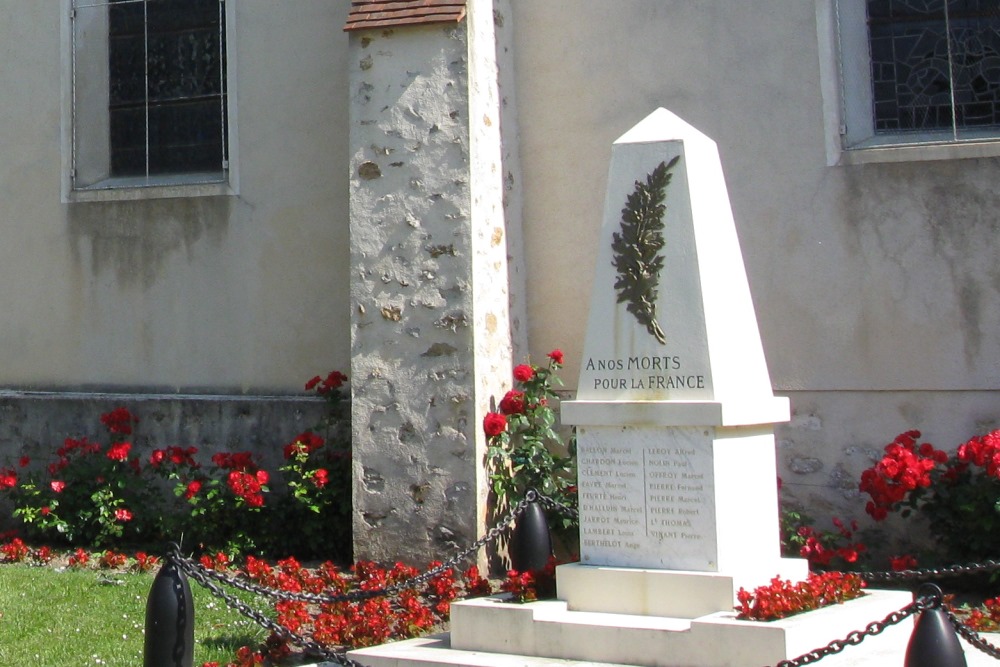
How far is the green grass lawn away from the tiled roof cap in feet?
12.4

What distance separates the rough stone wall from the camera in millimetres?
8203

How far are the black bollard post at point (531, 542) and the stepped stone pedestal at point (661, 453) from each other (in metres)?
0.70

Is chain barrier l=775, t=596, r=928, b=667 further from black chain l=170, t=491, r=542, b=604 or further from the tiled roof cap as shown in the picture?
the tiled roof cap

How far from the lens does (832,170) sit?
8406mm

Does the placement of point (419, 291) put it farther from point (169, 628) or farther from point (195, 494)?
point (169, 628)

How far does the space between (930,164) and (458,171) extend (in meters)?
3.00

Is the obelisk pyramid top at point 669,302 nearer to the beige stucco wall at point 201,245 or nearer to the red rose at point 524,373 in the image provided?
the red rose at point 524,373

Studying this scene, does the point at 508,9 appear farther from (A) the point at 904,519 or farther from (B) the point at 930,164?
(A) the point at 904,519

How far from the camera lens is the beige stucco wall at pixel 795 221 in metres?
8.07

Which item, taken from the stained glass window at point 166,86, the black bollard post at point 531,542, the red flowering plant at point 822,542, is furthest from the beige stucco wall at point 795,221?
the stained glass window at point 166,86

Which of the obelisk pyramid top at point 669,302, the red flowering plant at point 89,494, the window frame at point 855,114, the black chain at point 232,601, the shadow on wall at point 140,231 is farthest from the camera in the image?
the shadow on wall at point 140,231

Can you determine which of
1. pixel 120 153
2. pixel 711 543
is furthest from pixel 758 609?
pixel 120 153

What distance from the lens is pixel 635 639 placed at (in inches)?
225

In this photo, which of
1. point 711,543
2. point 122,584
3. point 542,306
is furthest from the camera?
point 542,306
